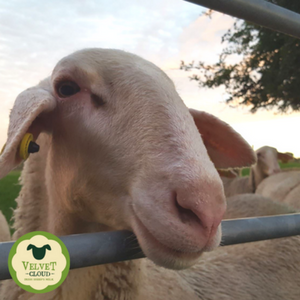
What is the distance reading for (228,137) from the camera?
5.82 feet

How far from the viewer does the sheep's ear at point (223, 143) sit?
1.75 m

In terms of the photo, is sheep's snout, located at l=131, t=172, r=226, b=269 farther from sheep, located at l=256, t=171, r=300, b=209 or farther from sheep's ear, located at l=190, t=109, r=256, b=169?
sheep, located at l=256, t=171, r=300, b=209

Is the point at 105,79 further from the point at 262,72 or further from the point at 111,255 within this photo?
the point at 262,72

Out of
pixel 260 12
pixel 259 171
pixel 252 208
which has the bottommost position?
pixel 259 171

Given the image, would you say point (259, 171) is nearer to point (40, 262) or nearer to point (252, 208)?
point (252, 208)

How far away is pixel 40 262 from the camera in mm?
967

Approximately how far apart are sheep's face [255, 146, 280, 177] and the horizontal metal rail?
703 cm

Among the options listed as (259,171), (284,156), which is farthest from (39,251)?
(284,156)

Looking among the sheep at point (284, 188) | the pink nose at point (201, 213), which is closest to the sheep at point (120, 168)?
the pink nose at point (201, 213)

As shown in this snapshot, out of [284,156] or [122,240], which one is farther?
[284,156]

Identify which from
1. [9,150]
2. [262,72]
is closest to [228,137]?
[9,150]

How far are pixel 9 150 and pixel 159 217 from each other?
61 cm

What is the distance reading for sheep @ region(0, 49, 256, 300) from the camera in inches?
40.1

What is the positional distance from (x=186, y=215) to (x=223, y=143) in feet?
2.89
